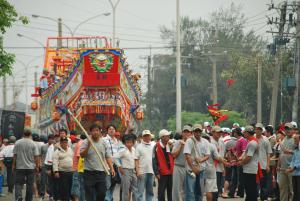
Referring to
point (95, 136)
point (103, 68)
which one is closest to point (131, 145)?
point (95, 136)

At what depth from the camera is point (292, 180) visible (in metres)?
19.4

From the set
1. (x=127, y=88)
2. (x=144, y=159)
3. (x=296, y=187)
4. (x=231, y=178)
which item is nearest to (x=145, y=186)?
(x=144, y=159)

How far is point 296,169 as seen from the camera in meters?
18.9

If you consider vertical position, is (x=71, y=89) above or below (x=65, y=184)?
above

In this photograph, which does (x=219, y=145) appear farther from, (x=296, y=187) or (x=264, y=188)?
(x=296, y=187)

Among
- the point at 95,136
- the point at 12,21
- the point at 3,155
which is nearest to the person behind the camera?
the point at 95,136

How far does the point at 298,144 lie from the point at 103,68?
57.2 ft

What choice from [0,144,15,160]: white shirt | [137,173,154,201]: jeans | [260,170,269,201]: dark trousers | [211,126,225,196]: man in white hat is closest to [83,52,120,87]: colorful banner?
[0,144,15,160]: white shirt

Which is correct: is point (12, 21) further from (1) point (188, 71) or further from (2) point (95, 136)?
(1) point (188, 71)

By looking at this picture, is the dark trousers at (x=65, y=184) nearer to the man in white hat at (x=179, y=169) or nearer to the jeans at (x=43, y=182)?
the jeans at (x=43, y=182)

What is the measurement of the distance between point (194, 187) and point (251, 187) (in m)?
1.22

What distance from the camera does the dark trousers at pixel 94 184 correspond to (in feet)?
57.8

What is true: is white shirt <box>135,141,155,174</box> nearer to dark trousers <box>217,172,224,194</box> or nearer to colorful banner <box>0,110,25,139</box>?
dark trousers <box>217,172,224,194</box>

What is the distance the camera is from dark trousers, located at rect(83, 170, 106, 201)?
17.6 meters
